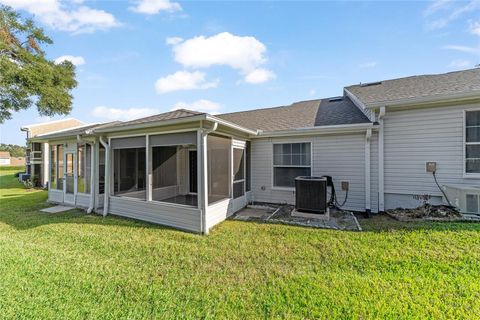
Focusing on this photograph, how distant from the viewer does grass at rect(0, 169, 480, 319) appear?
8.67 feet

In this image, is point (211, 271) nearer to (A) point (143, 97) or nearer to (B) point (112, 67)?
(B) point (112, 67)

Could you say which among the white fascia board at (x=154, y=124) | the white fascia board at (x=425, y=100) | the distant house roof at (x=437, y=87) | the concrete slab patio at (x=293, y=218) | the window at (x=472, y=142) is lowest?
the concrete slab patio at (x=293, y=218)

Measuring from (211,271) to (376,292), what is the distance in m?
2.43

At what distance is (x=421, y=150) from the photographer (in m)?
5.96

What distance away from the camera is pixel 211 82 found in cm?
1187

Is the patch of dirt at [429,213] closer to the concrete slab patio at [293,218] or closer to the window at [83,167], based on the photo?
the concrete slab patio at [293,218]

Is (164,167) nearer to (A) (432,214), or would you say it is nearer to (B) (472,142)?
(A) (432,214)

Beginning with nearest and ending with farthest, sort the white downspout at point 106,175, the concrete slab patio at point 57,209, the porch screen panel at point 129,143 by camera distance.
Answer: the porch screen panel at point 129,143, the white downspout at point 106,175, the concrete slab patio at point 57,209

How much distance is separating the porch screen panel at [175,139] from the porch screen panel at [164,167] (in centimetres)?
213

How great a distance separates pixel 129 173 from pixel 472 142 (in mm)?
10938

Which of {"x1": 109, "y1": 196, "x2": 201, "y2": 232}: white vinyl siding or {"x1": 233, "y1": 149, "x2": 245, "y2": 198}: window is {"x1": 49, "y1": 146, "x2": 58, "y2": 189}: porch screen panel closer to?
{"x1": 109, "y1": 196, "x2": 201, "y2": 232}: white vinyl siding

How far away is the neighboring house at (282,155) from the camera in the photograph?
557 centimetres

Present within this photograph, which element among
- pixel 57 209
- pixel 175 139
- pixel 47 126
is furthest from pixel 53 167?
pixel 47 126

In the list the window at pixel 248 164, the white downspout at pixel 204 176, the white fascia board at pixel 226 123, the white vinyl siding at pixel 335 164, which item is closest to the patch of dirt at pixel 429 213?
the white vinyl siding at pixel 335 164
